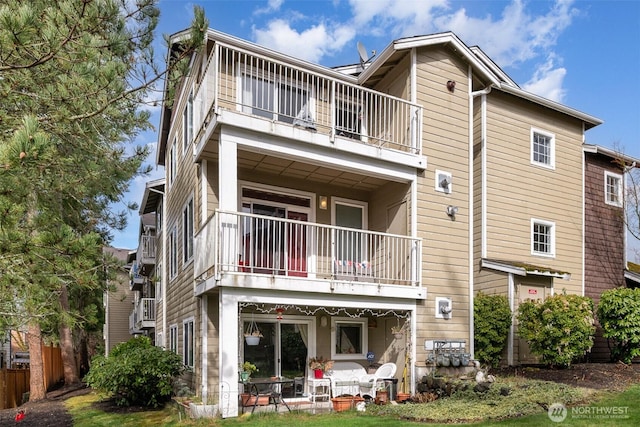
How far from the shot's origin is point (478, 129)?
46.5 ft

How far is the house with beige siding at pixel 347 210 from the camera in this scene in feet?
31.8

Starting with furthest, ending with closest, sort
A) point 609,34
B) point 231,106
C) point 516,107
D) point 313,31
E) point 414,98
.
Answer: point 313,31
point 609,34
point 516,107
point 414,98
point 231,106

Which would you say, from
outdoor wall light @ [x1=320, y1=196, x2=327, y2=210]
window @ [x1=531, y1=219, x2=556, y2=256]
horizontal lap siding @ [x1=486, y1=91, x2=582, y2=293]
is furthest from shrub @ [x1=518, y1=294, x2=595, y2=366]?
outdoor wall light @ [x1=320, y1=196, x2=327, y2=210]

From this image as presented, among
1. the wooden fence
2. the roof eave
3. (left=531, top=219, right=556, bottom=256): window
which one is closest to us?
the roof eave

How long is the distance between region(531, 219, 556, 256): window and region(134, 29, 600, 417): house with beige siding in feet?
0.15

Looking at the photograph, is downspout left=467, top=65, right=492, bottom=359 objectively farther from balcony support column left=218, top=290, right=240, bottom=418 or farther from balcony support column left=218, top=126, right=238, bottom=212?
balcony support column left=218, top=126, right=238, bottom=212

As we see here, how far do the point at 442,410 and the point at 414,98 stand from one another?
267 inches

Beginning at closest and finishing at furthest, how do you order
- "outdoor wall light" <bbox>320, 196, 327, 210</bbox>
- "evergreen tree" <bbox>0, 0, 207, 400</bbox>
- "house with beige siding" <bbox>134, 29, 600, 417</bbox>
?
1. "evergreen tree" <bbox>0, 0, 207, 400</bbox>
2. "house with beige siding" <bbox>134, 29, 600, 417</bbox>
3. "outdoor wall light" <bbox>320, 196, 327, 210</bbox>

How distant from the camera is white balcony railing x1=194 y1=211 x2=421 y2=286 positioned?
30.0ft

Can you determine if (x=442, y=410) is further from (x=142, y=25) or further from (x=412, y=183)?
(x=142, y=25)

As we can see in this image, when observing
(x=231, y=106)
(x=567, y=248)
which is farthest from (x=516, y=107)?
(x=231, y=106)

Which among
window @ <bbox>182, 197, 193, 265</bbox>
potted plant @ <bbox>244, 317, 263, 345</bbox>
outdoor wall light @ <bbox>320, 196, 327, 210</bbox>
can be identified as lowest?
potted plant @ <bbox>244, 317, 263, 345</bbox>
